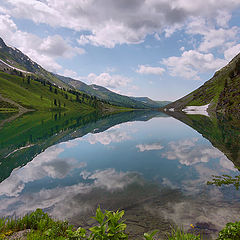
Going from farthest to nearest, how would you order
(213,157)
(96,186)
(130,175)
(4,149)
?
(4,149)
(213,157)
(130,175)
(96,186)

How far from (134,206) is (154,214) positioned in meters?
1.75

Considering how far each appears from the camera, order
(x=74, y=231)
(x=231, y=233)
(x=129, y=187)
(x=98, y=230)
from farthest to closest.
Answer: (x=129, y=187)
(x=74, y=231)
(x=231, y=233)
(x=98, y=230)

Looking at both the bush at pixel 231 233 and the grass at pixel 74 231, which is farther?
the bush at pixel 231 233

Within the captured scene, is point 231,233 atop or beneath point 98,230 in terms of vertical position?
beneath

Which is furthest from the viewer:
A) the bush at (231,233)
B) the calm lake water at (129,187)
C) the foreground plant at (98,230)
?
the calm lake water at (129,187)

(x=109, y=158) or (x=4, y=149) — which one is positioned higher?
(x=109, y=158)

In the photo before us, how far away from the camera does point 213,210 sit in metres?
11.8

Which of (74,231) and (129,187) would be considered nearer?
(74,231)

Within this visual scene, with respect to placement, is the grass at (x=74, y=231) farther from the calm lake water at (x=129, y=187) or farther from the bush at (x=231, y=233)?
the calm lake water at (x=129, y=187)

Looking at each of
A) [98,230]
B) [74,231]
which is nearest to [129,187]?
[74,231]

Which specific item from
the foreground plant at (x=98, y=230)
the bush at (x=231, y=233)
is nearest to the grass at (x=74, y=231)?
the foreground plant at (x=98, y=230)

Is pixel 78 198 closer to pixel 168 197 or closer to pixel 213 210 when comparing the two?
pixel 168 197

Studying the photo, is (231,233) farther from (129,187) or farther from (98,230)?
(129,187)

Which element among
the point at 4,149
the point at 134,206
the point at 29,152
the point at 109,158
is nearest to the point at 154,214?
the point at 134,206
